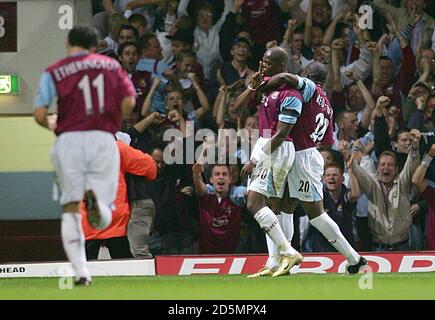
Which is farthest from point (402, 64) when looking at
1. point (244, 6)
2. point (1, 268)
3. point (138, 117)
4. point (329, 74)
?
point (1, 268)

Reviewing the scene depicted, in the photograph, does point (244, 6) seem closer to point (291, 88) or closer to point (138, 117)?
point (138, 117)

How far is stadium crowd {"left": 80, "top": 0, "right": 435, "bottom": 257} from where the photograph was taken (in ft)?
44.9

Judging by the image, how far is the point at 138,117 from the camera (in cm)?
1411

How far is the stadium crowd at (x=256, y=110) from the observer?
13.7 m

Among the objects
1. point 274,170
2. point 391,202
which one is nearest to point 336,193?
point 391,202

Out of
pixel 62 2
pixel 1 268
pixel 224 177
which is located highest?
pixel 62 2

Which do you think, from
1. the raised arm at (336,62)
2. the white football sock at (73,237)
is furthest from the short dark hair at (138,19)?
the white football sock at (73,237)

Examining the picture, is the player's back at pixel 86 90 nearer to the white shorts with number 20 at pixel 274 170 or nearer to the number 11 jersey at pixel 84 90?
the number 11 jersey at pixel 84 90

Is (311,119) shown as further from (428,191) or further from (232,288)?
(428,191)

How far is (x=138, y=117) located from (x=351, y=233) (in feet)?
10.1

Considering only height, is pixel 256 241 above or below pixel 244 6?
below

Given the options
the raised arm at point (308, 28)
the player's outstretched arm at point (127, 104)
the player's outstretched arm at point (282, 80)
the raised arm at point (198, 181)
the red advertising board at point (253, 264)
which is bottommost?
the red advertising board at point (253, 264)

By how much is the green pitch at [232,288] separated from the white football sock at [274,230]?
0.29 m

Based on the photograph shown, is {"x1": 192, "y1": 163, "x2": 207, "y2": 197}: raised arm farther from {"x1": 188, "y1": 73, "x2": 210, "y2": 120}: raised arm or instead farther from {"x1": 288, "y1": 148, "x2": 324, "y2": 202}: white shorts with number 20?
{"x1": 288, "y1": 148, "x2": 324, "y2": 202}: white shorts with number 20
